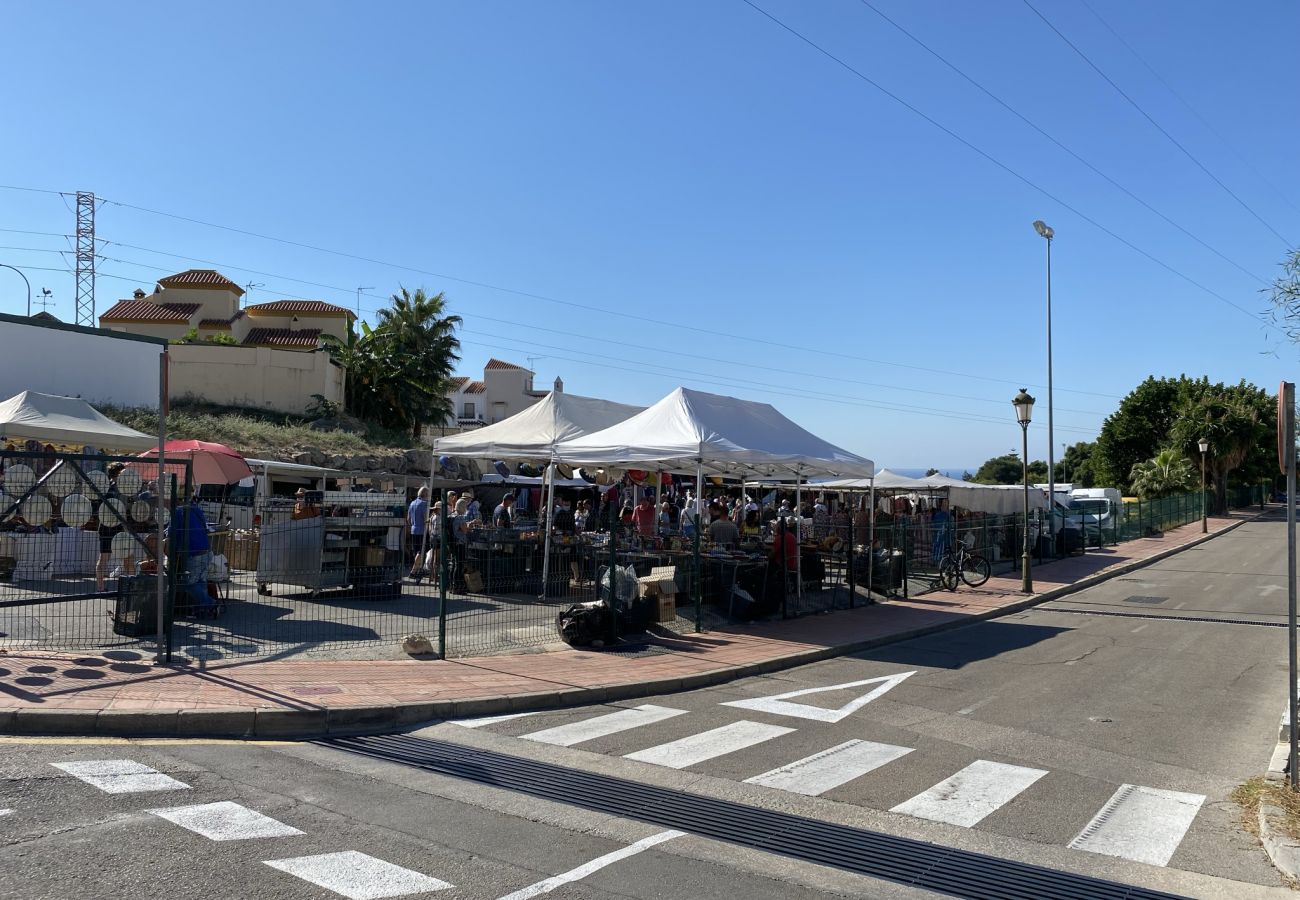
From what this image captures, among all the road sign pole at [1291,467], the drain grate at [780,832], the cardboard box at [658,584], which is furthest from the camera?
the cardboard box at [658,584]

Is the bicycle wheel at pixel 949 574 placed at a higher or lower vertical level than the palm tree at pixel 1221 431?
lower

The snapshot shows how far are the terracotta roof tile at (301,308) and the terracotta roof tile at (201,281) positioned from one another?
1.58 meters

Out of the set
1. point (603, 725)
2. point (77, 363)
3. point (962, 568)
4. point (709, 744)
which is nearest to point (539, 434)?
point (603, 725)

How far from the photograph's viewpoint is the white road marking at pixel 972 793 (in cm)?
626

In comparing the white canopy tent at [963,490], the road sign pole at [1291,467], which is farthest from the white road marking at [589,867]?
the white canopy tent at [963,490]

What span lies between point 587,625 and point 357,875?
7220 millimetres

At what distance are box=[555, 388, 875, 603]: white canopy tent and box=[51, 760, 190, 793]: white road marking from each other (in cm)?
819

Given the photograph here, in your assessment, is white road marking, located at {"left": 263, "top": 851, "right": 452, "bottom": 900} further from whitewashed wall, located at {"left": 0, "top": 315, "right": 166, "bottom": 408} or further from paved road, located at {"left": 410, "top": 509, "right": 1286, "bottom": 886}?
whitewashed wall, located at {"left": 0, "top": 315, "right": 166, "bottom": 408}

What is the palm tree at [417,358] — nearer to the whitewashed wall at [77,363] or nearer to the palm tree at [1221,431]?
the whitewashed wall at [77,363]

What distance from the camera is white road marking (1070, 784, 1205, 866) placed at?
5.69 metres

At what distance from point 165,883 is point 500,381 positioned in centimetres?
8206

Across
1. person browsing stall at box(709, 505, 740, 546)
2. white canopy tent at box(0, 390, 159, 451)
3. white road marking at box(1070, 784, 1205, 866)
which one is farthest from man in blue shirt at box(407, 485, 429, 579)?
white road marking at box(1070, 784, 1205, 866)

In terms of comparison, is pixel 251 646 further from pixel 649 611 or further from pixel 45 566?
pixel 649 611

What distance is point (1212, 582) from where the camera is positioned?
2414cm
